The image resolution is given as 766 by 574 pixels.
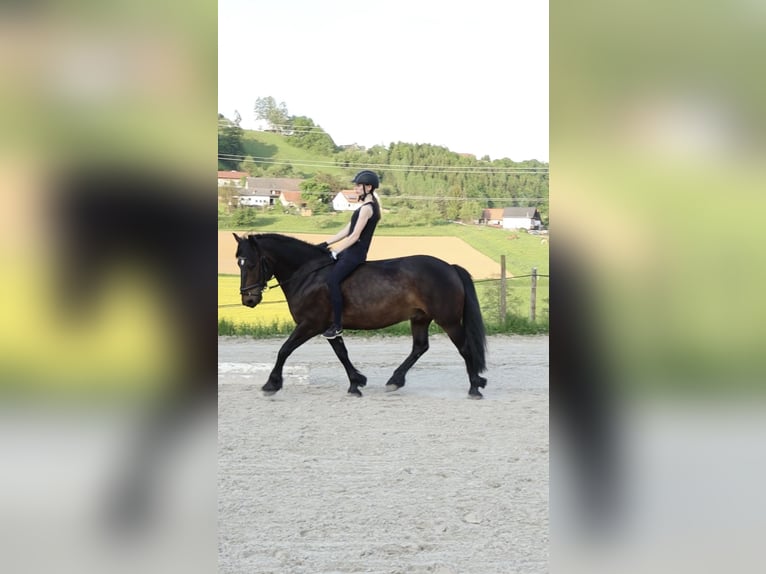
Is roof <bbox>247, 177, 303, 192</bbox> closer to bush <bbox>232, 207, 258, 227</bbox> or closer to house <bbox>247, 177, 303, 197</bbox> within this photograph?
house <bbox>247, 177, 303, 197</bbox>

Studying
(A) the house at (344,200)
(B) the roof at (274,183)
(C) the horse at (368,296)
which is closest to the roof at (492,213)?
(A) the house at (344,200)

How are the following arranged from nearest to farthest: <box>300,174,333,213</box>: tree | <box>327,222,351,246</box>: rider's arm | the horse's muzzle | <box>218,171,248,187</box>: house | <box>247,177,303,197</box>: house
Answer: the horse's muzzle → <box>327,222,351,246</box>: rider's arm → <box>218,171,248,187</box>: house → <box>247,177,303,197</box>: house → <box>300,174,333,213</box>: tree

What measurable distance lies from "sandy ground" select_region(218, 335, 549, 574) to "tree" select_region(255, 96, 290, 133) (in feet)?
26.0

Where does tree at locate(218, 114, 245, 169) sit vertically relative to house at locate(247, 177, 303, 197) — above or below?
above

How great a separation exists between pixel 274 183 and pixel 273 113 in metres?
1.49

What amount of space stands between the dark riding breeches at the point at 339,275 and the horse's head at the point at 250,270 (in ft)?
2.21

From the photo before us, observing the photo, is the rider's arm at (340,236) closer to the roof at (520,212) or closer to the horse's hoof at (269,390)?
the horse's hoof at (269,390)

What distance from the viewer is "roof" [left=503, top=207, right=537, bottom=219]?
15047 mm

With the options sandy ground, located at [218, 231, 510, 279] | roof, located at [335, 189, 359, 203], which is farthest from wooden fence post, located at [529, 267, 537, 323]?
roof, located at [335, 189, 359, 203]

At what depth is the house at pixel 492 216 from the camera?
15.0 metres
